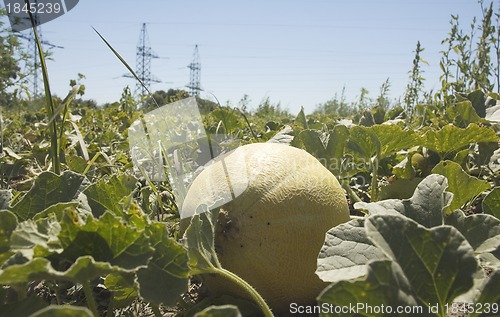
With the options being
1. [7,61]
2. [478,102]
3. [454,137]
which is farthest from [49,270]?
[7,61]

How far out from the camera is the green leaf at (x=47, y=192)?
1.03 meters

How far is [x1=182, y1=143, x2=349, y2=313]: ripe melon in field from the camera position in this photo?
1.15 m

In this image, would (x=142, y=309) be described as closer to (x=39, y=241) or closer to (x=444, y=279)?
(x=39, y=241)

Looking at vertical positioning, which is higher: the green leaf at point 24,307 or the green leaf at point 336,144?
Answer: the green leaf at point 336,144

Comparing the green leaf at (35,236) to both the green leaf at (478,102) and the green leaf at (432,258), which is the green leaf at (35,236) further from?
the green leaf at (478,102)

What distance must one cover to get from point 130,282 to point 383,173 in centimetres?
152

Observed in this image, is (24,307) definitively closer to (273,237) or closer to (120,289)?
A: (120,289)

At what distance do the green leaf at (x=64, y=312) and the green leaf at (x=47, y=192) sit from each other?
501mm

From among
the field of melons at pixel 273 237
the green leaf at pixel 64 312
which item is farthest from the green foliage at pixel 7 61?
the green leaf at pixel 64 312

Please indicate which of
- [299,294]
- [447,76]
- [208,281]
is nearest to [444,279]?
[299,294]

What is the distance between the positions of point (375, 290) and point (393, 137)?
3.42 ft

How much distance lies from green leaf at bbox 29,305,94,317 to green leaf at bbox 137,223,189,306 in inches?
8.6

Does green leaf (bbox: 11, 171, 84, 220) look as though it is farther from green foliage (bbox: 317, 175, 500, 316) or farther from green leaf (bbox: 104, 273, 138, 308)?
green foliage (bbox: 317, 175, 500, 316)

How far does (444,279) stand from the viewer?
724mm
